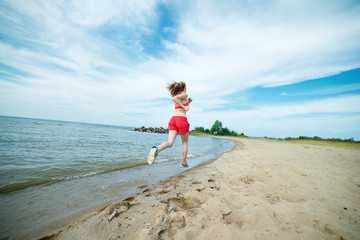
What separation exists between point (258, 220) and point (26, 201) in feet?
16.0

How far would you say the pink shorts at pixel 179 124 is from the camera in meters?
3.89

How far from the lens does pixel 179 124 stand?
390 centimetres

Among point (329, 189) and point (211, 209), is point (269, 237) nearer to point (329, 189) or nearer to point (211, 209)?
point (211, 209)

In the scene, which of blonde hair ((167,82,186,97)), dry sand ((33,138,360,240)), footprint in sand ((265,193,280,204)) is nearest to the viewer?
dry sand ((33,138,360,240))

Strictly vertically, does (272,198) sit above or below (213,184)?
above

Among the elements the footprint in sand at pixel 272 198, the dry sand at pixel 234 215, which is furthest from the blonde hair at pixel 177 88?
the footprint in sand at pixel 272 198

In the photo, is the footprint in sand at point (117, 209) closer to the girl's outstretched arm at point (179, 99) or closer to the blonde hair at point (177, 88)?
the girl's outstretched arm at point (179, 99)

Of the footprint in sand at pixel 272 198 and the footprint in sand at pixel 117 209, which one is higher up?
the footprint in sand at pixel 272 198

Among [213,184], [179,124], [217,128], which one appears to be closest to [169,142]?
[179,124]

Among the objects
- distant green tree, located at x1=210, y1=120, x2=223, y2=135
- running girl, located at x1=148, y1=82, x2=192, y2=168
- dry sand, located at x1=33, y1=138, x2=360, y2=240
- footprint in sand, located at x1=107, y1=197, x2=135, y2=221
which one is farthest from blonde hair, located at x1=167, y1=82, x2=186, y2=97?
Answer: distant green tree, located at x1=210, y1=120, x2=223, y2=135

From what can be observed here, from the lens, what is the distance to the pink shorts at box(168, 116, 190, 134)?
389 centimetres

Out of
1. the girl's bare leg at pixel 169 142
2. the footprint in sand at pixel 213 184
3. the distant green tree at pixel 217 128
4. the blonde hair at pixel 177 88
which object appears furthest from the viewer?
the distant green tree at pixel 217 128

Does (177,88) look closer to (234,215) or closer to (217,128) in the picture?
(234,215)

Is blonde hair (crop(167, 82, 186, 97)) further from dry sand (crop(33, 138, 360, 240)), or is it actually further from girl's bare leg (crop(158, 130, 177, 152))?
dry sand (crop(33, 138, 360, 240))
